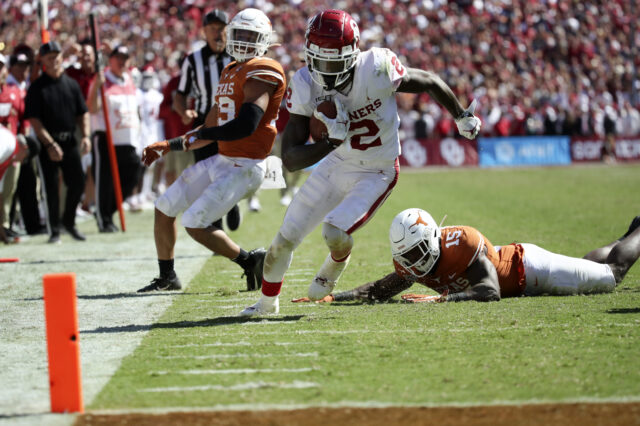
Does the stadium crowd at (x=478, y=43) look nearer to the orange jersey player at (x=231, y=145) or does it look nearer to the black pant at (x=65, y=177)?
the black pant at (x=65, y=177)

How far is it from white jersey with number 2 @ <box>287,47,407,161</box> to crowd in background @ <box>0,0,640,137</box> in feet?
58.7

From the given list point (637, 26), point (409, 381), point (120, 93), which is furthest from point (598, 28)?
point (409, 381)

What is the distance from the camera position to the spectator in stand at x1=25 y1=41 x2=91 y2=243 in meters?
9.40

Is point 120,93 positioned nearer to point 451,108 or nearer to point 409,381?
point 451,108

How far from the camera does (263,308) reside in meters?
5.30

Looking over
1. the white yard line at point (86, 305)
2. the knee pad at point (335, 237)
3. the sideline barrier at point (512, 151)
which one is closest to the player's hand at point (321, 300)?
the knee pad at point (335, 237)

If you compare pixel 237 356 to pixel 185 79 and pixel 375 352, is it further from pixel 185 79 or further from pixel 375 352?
pixel 185 79

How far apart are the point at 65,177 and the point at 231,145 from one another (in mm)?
4511

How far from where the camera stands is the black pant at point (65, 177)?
9.72 meters

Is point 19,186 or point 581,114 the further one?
point 581,114

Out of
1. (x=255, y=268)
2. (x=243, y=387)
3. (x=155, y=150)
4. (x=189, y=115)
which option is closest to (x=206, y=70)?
(x=189, y=115)

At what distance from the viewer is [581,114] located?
2528cm

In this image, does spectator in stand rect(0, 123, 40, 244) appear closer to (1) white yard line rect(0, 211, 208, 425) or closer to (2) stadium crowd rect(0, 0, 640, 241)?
(1) white yard line rect(0, 211, 208, 425)

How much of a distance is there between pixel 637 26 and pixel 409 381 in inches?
1091
